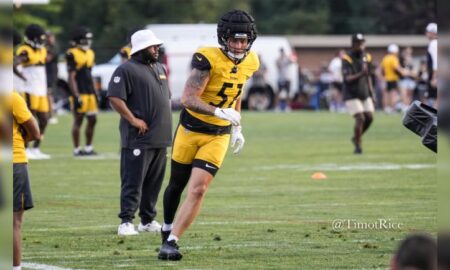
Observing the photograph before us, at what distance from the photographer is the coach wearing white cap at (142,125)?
11430 millimetres

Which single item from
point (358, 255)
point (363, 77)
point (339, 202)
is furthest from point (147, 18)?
point (358, 255)

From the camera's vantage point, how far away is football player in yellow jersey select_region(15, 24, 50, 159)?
20375 millimetres

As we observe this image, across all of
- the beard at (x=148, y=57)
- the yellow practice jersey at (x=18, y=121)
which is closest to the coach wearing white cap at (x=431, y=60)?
the beard at (x=148, y=57)

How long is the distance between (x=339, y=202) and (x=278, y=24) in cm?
6326

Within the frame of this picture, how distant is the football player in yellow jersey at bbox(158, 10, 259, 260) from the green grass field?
1.69ft

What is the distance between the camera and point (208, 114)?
9.41m

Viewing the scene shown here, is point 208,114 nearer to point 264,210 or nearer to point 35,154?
point 264,210

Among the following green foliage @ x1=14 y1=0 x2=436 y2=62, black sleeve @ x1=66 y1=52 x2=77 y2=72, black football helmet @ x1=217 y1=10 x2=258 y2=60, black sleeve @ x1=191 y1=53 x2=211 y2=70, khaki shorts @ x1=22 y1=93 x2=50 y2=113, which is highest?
black football helmet @ x1=217 y1=10 x2=258 y2=60

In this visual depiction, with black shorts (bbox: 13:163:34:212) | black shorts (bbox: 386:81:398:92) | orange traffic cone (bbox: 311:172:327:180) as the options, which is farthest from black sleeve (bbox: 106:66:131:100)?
black shorts (bbox: 386:81:398:92)

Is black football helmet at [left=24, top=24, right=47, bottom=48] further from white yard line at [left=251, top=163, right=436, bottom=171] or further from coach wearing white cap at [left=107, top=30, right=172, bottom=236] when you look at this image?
coach wearing white cap at [left=107, top=30, right=172, bottom=236]

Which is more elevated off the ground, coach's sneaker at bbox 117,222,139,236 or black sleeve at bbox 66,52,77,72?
coach's sneaker at bbox 117,222,139,236

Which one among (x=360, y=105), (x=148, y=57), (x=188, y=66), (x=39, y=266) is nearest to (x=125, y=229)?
(x=148, y=57)

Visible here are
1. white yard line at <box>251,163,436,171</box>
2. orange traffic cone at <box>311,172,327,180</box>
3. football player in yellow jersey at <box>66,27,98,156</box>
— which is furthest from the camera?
football player in yellow jersey at <box>66,27,98,156</box>

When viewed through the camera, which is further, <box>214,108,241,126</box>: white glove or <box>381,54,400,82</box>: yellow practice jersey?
<box>381,54,400,82</box>: yellow practice jersey
